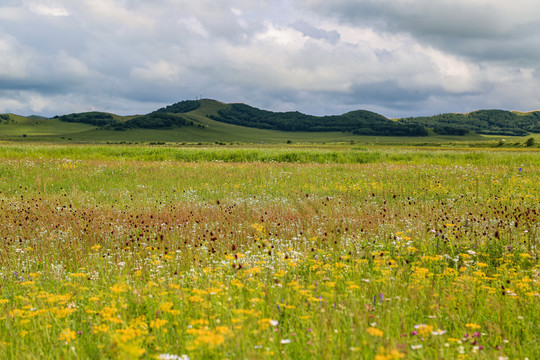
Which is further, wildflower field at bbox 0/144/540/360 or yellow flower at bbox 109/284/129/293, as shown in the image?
yellow flower at bbox 109/284/129/293

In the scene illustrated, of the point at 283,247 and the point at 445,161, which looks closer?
the point at 283,247

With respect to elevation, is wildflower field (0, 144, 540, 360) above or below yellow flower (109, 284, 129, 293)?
below

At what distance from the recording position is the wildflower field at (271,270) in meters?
3.62

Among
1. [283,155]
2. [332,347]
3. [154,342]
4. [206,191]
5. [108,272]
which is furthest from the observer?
[283,155]

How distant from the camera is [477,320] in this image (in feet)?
14.3

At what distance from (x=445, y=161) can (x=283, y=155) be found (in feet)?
46.8

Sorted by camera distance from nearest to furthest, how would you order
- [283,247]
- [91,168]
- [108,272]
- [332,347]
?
[332,347] → [108,272] → [283,247] → [91,168]

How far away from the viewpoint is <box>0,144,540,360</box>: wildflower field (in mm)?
3619

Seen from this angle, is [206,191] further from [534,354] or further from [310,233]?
[534,354]

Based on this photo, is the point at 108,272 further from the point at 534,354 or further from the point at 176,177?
the point at 176,177

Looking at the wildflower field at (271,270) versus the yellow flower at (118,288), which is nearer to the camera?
the wildflower field at (271,270)

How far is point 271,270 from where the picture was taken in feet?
18.9

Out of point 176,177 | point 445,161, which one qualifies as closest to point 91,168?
point 176,177

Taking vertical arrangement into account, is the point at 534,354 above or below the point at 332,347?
below
